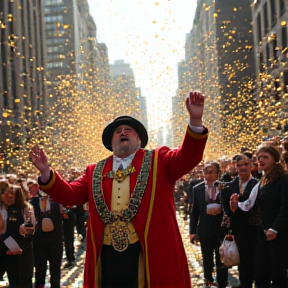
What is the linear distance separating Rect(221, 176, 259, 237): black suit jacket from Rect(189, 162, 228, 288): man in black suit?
72cm

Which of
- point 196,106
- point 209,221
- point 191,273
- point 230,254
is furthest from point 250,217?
point 196,106

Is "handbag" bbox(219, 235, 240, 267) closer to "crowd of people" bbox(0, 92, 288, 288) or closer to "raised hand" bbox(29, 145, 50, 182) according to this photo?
"crowd of people" bbox(0, 92, 288, 288)

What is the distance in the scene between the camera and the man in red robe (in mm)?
4895

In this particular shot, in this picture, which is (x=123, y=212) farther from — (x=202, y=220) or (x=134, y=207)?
(x=202, y=220)

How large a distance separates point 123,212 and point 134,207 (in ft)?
0.33

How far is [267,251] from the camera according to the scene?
7.73m

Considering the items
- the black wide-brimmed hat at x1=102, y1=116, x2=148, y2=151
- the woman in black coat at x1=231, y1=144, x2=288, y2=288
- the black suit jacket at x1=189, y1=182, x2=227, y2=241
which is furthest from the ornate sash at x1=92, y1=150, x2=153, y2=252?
the black suit jacket at x1=189, y1=182, x2=227, y2=241

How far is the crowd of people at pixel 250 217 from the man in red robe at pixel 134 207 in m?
2.44

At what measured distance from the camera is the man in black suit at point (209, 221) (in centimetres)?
960

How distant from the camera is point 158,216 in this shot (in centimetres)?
504

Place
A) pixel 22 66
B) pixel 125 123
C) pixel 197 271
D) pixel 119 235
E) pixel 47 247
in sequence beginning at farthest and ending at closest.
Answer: pixel 22 66, pixel 197 271, pixel 47 247, pixel 125 123, pixel 119 235

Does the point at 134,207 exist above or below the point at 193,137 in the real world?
below

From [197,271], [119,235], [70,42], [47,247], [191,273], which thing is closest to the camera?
[119,235]

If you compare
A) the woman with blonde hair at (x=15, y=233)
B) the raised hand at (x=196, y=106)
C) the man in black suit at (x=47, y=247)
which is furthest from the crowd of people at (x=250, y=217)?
the raised hand at (x=196, y=106)
